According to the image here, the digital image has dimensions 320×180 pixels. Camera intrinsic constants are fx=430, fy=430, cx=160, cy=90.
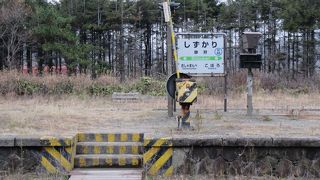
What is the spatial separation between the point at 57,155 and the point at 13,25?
2936cm

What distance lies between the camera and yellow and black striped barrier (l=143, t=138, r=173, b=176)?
6.04 meters

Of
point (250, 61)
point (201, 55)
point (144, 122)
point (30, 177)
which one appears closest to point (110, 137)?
point (30, 177)

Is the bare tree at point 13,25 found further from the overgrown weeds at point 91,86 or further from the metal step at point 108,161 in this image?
the metal step at point 108,161

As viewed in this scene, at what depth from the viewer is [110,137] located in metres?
6.62

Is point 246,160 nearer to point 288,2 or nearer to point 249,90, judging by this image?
point 249,90

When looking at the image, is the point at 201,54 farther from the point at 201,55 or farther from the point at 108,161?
the point at 108,161

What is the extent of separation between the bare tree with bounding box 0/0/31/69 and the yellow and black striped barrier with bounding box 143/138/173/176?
89.8ft

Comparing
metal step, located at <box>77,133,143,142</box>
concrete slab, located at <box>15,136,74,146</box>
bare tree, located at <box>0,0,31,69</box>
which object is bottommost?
metal step, located at <box>77,133,143,142</box>

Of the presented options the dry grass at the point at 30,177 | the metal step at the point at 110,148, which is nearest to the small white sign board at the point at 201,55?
the metal step at the point at 110,148

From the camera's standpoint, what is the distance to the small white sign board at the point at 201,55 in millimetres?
10156

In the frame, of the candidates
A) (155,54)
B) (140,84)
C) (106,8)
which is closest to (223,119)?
(140,84)

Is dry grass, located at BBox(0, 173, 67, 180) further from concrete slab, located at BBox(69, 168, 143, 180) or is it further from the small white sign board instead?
the small white sign board

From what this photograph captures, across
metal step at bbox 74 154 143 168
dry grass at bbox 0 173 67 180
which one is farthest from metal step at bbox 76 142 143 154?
dry grass at bbox 0 173 67 180

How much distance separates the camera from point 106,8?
38062 millimetres
